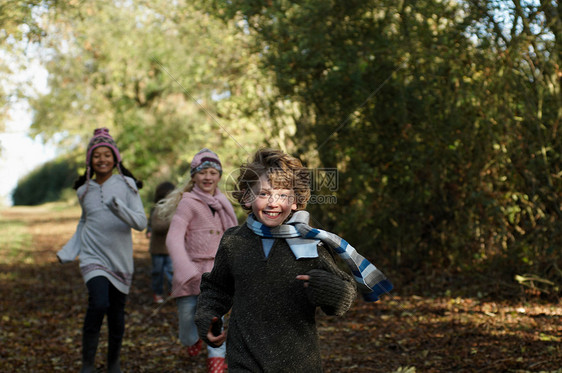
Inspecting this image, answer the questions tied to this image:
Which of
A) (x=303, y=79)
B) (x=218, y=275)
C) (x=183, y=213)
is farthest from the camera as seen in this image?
(x=303, y=79)

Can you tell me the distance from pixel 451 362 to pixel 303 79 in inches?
214

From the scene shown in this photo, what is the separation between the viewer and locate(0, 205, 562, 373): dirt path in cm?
576

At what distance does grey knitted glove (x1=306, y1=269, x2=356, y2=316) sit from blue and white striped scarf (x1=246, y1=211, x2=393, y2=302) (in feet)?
0.51

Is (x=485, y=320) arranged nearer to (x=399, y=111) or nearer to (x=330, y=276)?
(x=399, y=111)

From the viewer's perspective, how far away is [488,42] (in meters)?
7.84

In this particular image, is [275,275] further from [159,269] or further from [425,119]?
[159,269]

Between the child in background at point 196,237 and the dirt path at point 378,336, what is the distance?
1.45 meters

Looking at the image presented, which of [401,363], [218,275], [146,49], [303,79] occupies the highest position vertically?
[146,49]

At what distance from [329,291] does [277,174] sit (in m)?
0.60

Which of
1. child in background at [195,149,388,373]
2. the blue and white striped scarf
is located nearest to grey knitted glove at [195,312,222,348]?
child in background at [195,149,388,373]

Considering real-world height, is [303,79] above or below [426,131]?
above

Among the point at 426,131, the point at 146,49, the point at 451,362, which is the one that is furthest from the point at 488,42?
the point at 146,49

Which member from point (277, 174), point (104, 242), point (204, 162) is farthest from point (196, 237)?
point (277, 174)

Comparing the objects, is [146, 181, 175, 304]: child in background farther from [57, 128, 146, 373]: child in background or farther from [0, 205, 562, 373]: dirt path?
[57, 128, 146, 373]: child in background
